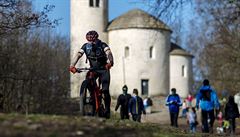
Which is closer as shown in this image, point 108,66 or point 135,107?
point 108,66

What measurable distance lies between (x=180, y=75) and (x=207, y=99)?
206 feet

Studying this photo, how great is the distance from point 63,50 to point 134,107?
27.8m

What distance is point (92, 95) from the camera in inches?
480

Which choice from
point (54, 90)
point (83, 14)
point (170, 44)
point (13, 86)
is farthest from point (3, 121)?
point (170, 44)

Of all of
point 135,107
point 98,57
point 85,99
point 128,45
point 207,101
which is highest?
point 128,45

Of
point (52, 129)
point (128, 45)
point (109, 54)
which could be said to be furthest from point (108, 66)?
point (128, 45)

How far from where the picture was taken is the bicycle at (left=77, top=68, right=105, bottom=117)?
A: 1184 centimetres

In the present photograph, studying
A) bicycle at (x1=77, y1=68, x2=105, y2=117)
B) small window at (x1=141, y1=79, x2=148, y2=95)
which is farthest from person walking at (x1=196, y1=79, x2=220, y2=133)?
small window at (x1=141, y1=79, x2=148, y2=95)

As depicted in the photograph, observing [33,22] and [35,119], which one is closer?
[35,119]

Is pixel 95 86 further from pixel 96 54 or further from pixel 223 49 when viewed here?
pixel 223 49

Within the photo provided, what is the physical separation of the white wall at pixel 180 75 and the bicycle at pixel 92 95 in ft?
220

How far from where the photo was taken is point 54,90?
37.5 m

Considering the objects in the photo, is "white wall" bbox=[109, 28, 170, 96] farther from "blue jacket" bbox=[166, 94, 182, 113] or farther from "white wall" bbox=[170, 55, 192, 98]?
"blue jacket" bbox=[166, 94, 182, 113]

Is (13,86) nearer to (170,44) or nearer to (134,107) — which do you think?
(134,107)
